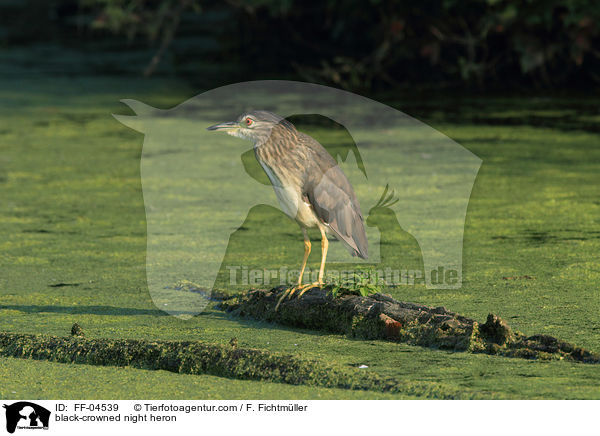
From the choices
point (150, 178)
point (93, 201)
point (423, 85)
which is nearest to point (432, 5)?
point (423, 85)

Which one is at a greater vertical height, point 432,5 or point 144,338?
point 432,5

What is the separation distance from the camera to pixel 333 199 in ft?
10.4

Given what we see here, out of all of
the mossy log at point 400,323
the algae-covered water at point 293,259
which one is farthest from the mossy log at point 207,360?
the mossy log at point 400,323

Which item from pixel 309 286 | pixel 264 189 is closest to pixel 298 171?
pixel 309 286

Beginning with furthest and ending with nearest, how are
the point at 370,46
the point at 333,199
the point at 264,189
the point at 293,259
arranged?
1. the point at 370,46
2. the point at 264,189
3. the point at 293,259
4. the point at 333,199

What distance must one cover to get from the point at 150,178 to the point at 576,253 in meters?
2.69

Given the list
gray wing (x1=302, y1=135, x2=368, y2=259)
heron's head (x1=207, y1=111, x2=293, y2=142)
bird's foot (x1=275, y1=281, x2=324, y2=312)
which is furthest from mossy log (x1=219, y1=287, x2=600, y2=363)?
heron's head (x1=207, y1=111, x2=293, y2=142)

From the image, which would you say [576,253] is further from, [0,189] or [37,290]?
[0,189]

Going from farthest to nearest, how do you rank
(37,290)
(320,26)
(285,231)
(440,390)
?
1. (320,26)
2. (285,231)
3. (37,290)
4. (440,390)

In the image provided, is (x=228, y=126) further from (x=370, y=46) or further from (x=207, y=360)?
(x=370, y=46)

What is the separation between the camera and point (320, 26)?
1080 cm

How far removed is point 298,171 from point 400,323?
548mm

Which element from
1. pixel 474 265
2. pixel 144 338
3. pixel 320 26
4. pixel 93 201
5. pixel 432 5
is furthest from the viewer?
pixel 320 26

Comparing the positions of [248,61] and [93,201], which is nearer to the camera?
[93,201]
